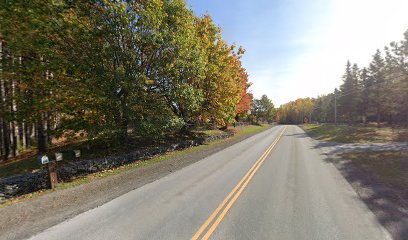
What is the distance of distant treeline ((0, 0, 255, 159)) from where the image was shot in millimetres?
11574

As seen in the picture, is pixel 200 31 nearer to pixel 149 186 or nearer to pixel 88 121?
pixel 88 121

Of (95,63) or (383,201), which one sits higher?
(95,63)

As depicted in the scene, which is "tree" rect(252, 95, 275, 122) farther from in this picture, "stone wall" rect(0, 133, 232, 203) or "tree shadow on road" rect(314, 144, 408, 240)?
"tree shadow on road" rect(314, 144, 408, 240)

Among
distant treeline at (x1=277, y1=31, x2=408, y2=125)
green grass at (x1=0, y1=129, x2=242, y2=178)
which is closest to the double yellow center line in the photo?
green grass at (x1=0, y1=129, x2=242, y2=178)

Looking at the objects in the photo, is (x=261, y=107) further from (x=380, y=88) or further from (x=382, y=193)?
(x=382, y=193)

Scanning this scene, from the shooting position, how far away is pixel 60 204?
7.16 meters

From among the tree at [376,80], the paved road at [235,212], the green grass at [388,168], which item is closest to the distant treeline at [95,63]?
the paved road at [235,212]

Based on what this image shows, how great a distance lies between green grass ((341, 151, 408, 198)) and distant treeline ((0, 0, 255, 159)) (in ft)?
41.3

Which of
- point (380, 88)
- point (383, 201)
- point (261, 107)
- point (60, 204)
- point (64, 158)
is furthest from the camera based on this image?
point (261, 107)

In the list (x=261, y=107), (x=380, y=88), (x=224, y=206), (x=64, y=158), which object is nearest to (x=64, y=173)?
(x=64, y=158)

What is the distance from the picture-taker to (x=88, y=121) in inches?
555

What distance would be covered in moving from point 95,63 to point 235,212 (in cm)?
1306

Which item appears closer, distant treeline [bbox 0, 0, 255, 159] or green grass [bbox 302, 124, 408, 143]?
distant treeline [bbox 0, 0, 255, 159]

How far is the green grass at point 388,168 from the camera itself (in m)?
8.31
